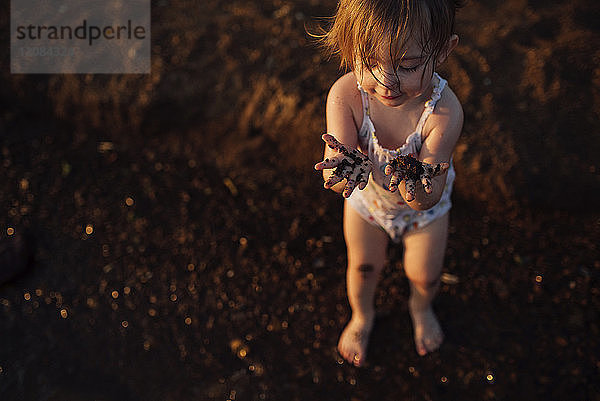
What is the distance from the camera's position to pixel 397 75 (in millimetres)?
1390

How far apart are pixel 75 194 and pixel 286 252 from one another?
Result: 1.14 meters

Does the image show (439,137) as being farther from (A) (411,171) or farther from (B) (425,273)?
(B) (425,273)

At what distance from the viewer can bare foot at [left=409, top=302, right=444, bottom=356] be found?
2.33 meters

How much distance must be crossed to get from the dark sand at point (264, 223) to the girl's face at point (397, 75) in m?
1.27

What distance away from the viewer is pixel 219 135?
3.10 metres

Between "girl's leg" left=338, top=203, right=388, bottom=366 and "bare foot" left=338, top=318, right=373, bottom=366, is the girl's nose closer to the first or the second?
"girl's leg" left=338, top=203, right=388, bottom=366

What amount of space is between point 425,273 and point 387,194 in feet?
1.31

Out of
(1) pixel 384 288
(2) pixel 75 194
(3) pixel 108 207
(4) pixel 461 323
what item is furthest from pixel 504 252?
(2) pixel 75 194

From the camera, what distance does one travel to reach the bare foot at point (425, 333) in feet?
7.63

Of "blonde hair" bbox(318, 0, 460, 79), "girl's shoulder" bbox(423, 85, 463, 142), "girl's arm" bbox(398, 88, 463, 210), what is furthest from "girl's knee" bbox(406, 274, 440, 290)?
"blonde hair" bbox(318, 0, 460, 79)

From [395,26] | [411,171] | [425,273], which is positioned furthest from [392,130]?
[425,273]

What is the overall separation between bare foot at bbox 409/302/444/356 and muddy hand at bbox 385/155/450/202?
1.02 meters

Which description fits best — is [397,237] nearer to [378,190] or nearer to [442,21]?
[378,190]

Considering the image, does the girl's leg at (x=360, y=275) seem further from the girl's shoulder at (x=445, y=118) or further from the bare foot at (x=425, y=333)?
the girl's shoulder at (x=445, y=118)
